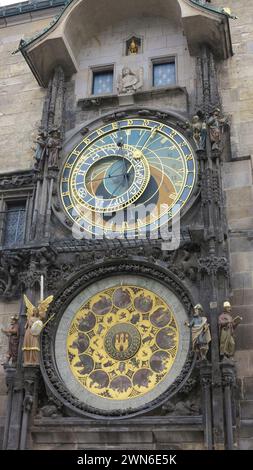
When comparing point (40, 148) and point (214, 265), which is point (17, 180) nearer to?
point (40, 148)

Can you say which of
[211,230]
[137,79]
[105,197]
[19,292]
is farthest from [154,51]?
[19,292]

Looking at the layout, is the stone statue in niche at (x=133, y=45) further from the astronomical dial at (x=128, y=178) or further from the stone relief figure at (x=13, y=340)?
the stone relief figure at (x=13, y=340)

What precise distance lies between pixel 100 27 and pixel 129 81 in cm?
171

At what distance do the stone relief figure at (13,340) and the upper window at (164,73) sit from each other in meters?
5.51

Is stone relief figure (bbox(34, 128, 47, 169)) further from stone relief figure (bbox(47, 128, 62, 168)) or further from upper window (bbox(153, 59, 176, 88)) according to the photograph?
upper window (bbox(153, 59, 176, 88))

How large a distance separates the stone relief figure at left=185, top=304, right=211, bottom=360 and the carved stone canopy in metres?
5.65

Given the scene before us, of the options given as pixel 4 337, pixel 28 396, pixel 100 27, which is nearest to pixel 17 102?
pixel 100 27

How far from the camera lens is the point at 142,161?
11.9m

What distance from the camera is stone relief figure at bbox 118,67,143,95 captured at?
12781mm

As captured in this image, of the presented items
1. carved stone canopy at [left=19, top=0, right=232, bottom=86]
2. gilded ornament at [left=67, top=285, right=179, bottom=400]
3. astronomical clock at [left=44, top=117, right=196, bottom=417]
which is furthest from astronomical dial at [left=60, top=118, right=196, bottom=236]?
carved stone canopy at [left=19, top=0, right=232, bottom=86]

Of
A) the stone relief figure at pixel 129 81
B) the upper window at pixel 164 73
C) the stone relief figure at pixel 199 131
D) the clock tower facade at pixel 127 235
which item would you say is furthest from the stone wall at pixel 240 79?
the stone relief figure at pixel 129 81

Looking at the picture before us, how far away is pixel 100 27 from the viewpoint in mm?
13758

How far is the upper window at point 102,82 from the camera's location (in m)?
13.3
